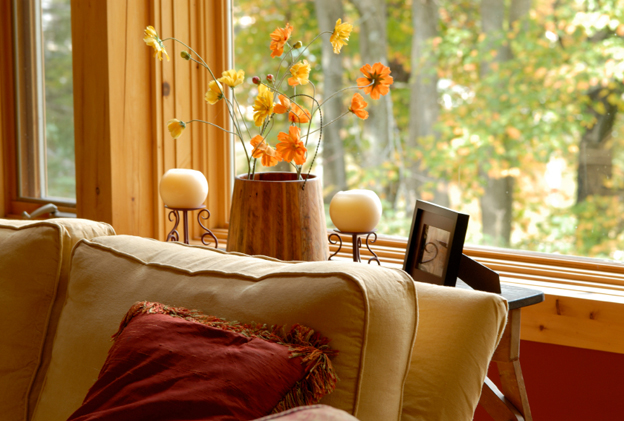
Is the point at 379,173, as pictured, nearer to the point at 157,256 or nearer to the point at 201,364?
the point at 157,256

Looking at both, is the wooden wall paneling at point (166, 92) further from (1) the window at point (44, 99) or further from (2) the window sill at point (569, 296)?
(2) the window sill at point (569, 296)

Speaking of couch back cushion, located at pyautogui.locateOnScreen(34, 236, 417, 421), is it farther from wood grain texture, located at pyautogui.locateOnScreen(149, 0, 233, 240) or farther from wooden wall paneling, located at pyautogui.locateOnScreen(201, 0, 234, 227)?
wooden wall paneling, located at pyautogui.locateOnScreen(201, 0, 234, 227)

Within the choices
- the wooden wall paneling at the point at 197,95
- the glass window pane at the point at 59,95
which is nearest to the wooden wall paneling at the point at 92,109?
the wooden wall paneling at the point at 197,95

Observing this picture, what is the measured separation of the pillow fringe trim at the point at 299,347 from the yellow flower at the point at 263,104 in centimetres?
53

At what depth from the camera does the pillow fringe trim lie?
2.54 ft

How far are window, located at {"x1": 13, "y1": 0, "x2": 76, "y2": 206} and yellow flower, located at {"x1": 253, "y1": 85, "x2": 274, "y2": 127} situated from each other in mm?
1244

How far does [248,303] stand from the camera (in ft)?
3.00

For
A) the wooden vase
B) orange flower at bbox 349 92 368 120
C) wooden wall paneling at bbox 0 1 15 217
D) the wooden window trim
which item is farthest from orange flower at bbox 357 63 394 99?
wooden wall paneling at bbox 0 1 15 217

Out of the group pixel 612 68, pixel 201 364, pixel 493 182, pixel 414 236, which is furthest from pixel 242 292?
pixel 612 68

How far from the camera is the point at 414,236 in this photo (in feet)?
4.45

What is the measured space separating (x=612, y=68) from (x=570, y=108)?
0.46ft

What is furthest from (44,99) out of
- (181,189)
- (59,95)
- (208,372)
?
(208,372)

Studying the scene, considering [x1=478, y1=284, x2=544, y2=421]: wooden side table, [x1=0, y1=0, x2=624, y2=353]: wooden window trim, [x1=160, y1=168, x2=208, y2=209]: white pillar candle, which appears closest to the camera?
[x1=478, y1=284, x2=544, y2=421]: wooden side table

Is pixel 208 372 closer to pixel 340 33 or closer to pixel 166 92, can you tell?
pixel 340 33
